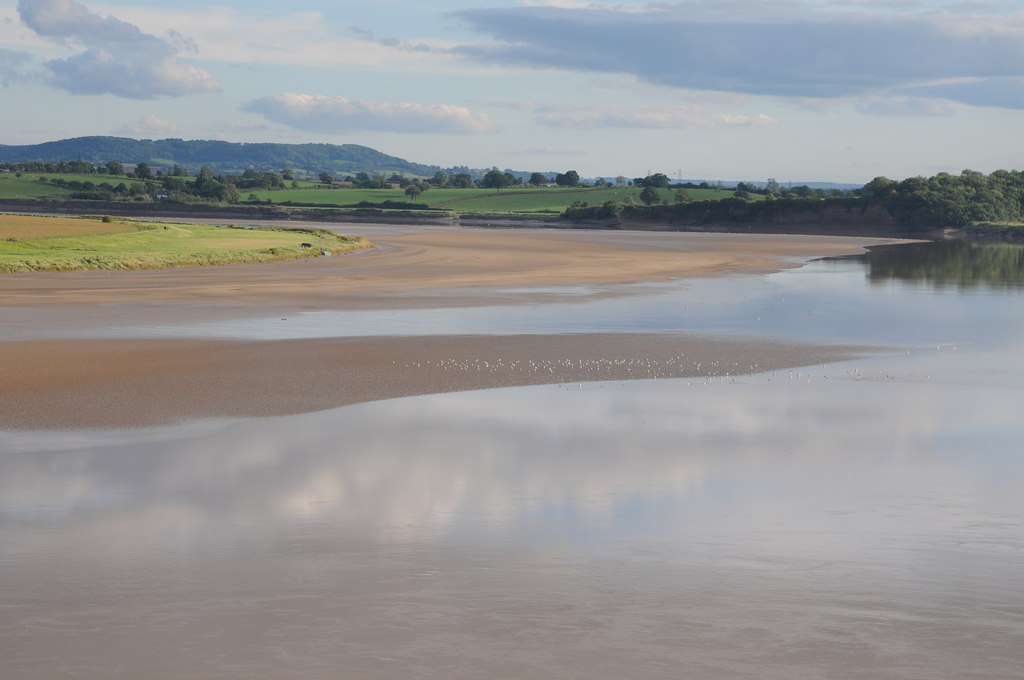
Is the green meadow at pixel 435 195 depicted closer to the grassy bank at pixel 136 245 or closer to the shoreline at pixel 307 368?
the grassy bank at pixel 136 245

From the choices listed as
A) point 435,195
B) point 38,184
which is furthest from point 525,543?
point 435,195

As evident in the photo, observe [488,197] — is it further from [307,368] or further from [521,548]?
[521,548]

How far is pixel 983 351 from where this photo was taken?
2453cm

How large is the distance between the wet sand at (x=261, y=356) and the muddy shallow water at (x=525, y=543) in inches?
58.8

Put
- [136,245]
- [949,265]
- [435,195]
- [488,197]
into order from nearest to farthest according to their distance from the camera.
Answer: [136,245]
[949,265]
[488,197]
[435,195]

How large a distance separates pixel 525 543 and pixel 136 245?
158 ft

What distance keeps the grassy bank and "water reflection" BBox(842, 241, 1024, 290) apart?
2876 centimetres

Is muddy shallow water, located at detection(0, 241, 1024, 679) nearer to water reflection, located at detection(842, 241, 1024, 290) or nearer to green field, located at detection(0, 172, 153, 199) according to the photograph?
water reflection, located at detection(842, 241, 1024, 290)

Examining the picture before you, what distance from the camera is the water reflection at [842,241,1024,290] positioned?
49094mm

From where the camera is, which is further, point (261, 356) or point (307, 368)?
point (261, 356)

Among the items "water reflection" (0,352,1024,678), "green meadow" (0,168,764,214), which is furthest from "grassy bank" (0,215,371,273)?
"green meadow" (0,168,764,214)

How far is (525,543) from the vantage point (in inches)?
377

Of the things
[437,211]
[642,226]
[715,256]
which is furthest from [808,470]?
[437,211]

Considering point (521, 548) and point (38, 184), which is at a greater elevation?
point (38, 184)
